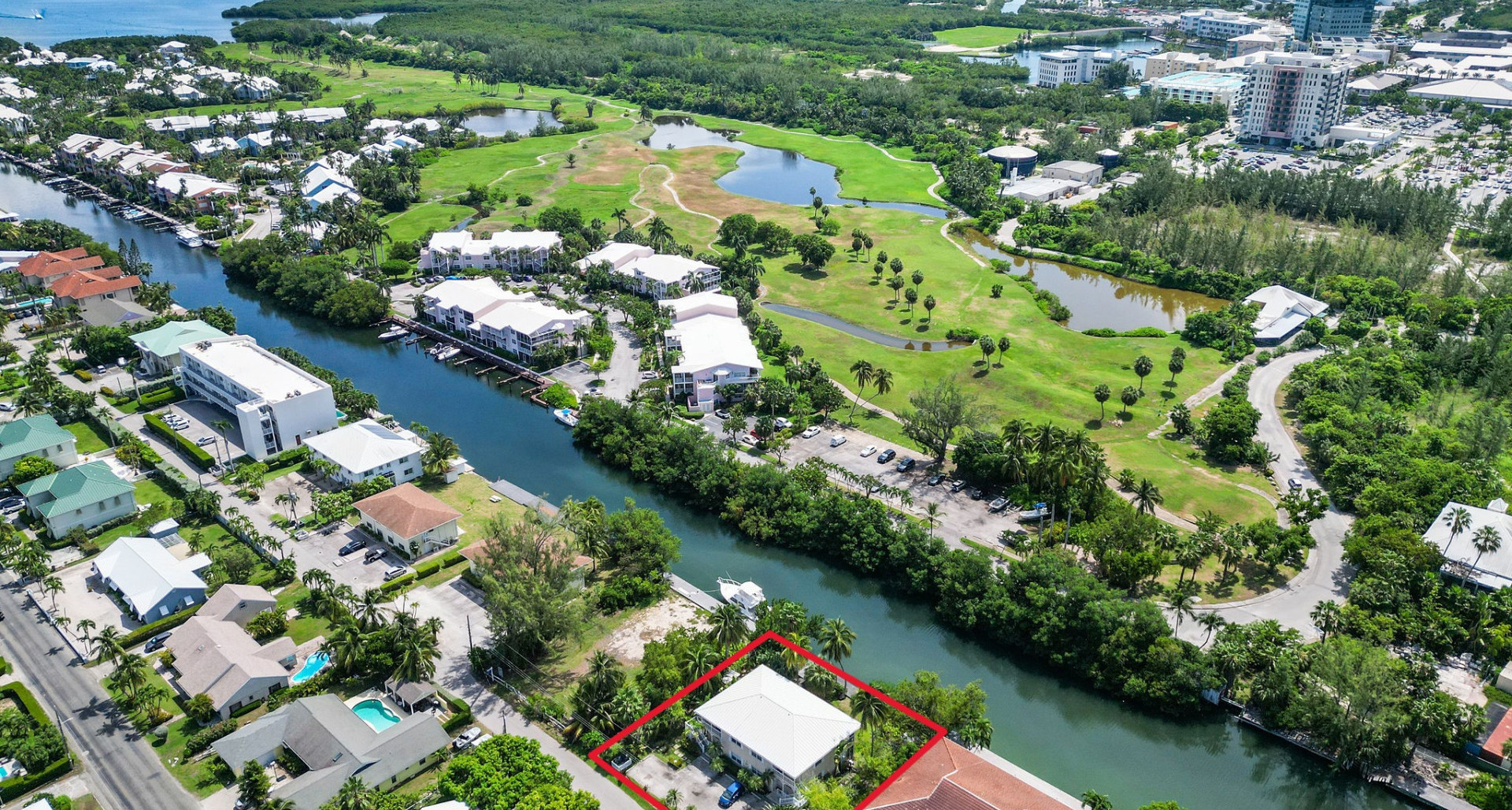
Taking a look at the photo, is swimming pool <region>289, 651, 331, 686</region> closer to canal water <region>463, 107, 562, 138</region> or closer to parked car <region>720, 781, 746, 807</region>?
parked car <region>720, 781, 746, 807</region>

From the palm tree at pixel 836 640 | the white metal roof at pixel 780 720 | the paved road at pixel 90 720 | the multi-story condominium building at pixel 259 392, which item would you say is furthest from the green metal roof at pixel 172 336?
the palm tree at pixel 836 640

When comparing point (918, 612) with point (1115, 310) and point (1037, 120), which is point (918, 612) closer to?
point (1115, 310)

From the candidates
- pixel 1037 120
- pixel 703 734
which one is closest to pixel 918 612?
pixel 703 734

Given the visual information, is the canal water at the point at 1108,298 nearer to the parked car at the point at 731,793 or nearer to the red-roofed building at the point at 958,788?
the red-roofed building at the point at 958,788

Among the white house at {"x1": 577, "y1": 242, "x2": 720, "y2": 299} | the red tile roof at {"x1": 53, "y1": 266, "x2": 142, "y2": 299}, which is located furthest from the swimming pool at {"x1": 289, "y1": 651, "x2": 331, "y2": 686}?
the red tile roof at {"x1": 53, "y1": 266, "x2": 142, "y2": 299}

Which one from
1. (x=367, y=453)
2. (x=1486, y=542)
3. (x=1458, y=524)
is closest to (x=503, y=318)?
(x=367, y=453)
